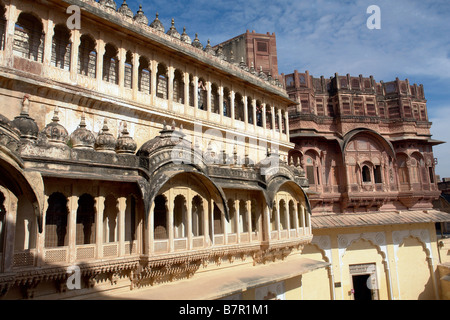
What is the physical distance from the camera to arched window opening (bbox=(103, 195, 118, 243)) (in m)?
9.75

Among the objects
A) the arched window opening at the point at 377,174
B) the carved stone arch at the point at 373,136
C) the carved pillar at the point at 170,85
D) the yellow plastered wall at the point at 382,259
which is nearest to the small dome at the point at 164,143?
the carved pillar at the point at 170,85

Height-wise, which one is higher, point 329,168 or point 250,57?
point 250,57

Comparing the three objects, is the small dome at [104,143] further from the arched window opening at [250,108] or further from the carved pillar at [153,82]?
the arched window opening at [250,108]

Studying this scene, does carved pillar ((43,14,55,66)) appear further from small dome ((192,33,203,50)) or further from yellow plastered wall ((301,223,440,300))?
yellow plastered wall ((301,223,440,300))

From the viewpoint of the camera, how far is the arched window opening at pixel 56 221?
29.2ft

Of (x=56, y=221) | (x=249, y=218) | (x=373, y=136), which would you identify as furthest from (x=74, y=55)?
(x=373, y=136)

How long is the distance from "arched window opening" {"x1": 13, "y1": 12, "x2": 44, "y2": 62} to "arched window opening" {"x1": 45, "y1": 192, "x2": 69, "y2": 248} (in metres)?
5.02

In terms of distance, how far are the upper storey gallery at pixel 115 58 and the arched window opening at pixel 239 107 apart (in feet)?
0.33

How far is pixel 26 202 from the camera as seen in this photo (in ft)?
27.1

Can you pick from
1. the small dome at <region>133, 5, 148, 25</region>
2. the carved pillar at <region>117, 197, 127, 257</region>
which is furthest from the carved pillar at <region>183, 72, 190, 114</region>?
the carved pillar at <region>117, 197, 127, 257</region>

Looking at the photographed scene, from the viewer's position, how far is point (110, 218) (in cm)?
984

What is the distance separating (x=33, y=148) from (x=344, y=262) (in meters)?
18.1
